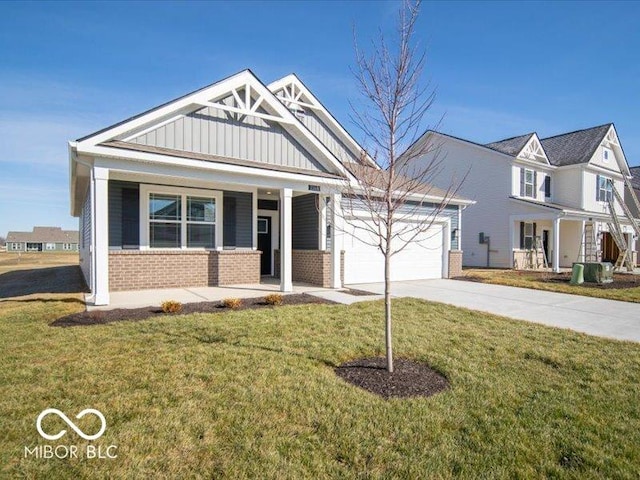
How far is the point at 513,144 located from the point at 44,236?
108 m

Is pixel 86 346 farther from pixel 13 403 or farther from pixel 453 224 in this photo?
pixel 453 224

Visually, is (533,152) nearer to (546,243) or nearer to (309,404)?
(546,243)

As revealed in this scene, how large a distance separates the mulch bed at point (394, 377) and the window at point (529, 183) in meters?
21.6

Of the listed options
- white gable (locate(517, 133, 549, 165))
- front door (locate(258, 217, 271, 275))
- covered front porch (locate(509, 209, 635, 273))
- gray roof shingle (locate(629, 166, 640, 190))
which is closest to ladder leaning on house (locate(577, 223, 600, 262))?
covered front porch (locate(509, 209, 635, 273))

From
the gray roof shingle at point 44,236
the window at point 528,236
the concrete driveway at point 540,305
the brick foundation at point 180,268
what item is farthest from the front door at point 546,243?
the gray roof shingle at point 44,236

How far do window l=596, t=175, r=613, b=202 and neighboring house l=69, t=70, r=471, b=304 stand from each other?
63.7 feet

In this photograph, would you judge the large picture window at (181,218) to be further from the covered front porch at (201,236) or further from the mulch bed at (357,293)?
the mulch bed at (357,293)

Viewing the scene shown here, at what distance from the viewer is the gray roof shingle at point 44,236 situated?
297 feet

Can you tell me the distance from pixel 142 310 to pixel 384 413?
5.92 metres

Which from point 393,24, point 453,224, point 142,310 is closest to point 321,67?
point 393,24

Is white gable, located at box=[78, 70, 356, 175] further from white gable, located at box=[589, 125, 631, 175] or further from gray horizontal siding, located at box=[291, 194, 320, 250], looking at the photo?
white gable, located at box=[589, 125, 631, 175]

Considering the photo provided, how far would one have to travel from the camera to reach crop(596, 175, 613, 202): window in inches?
1000

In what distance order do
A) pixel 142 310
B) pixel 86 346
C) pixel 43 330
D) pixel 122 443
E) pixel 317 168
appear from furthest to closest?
pixel 317 168 → pixel 142 310 → pixel 43 330 → pixel 86 346 → pixel 122 443

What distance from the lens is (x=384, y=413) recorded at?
356cm
